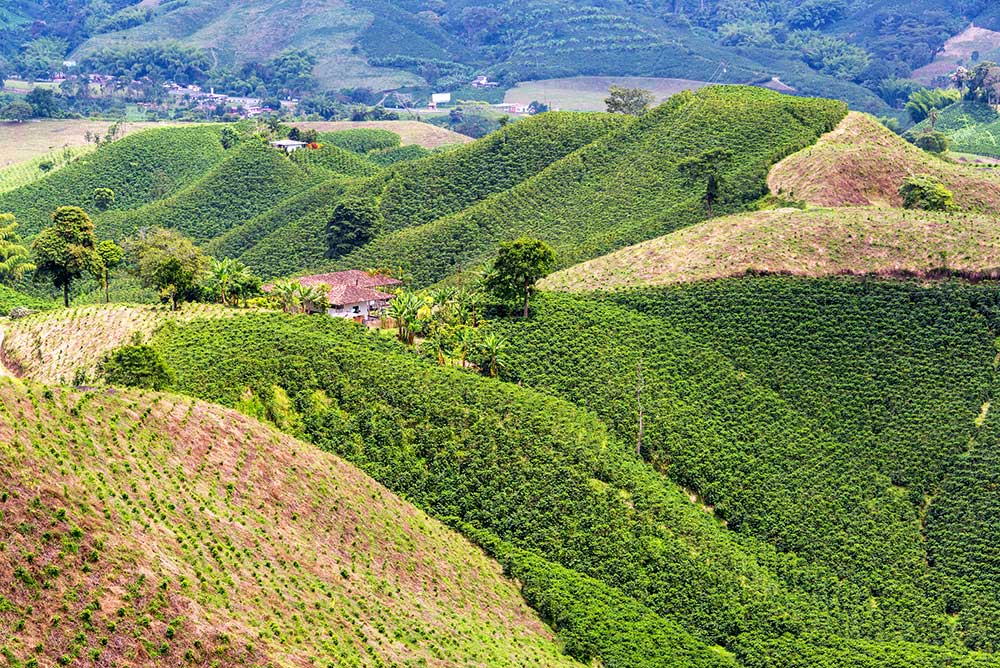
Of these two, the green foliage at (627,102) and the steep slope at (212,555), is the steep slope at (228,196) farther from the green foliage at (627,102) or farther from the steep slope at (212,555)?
the steep slope at (212,555)

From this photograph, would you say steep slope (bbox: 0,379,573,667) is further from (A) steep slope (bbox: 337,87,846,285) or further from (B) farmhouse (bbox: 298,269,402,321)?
(A) steep slope (bbox: 337,87,846,285)

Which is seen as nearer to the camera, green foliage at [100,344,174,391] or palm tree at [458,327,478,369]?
green foliage at [100,344,174,391]

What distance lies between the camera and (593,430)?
7469cm

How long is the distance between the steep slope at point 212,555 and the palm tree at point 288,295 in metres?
25.3

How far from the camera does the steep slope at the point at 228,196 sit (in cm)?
15175

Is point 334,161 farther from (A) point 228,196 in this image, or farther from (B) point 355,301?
(B) point 355,301

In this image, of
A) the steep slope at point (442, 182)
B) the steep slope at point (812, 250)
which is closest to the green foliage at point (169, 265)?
the steep slope at point (442, 182)

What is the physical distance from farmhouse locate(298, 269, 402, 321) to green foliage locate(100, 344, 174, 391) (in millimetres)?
23595

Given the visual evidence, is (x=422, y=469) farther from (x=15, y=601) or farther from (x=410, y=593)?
(x=15, y=601)

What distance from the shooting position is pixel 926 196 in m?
102

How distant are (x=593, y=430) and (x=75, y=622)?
38.9m

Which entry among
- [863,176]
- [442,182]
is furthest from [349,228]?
[863,176]

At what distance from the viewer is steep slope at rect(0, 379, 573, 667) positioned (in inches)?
1676

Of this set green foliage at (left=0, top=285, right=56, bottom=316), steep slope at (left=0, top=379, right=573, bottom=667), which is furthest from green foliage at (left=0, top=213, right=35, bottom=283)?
steep slope at (left=0, top=379, right=573, bottom=667)
